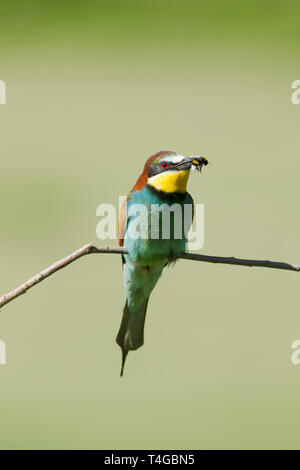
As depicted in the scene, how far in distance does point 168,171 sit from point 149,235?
0.22 meters

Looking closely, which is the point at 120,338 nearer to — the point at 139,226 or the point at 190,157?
the point at 139,226

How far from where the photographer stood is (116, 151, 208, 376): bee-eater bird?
1.88 metres

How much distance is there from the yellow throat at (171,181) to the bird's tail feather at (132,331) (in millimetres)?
441

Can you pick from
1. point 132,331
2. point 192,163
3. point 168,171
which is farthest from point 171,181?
point 132,331

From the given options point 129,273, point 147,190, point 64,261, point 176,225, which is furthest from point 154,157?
point 64,261

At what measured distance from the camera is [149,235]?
76.9 inches

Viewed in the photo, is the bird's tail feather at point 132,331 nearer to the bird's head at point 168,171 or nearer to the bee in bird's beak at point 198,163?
the bird's head at point 168,171

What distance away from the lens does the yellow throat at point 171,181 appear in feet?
6.10

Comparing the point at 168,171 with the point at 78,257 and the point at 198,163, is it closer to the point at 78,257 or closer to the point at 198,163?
the point at 198,163

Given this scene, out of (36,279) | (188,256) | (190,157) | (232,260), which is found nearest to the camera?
(36,279)

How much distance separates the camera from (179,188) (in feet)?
6.27

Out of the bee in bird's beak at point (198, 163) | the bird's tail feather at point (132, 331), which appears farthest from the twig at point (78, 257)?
the bird's tail feather at point (132, 331)

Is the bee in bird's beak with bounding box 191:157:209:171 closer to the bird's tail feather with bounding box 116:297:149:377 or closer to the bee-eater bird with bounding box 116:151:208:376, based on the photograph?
the bee-eater bird with bounding box 116:151:208:376

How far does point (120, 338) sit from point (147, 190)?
0.55 m
